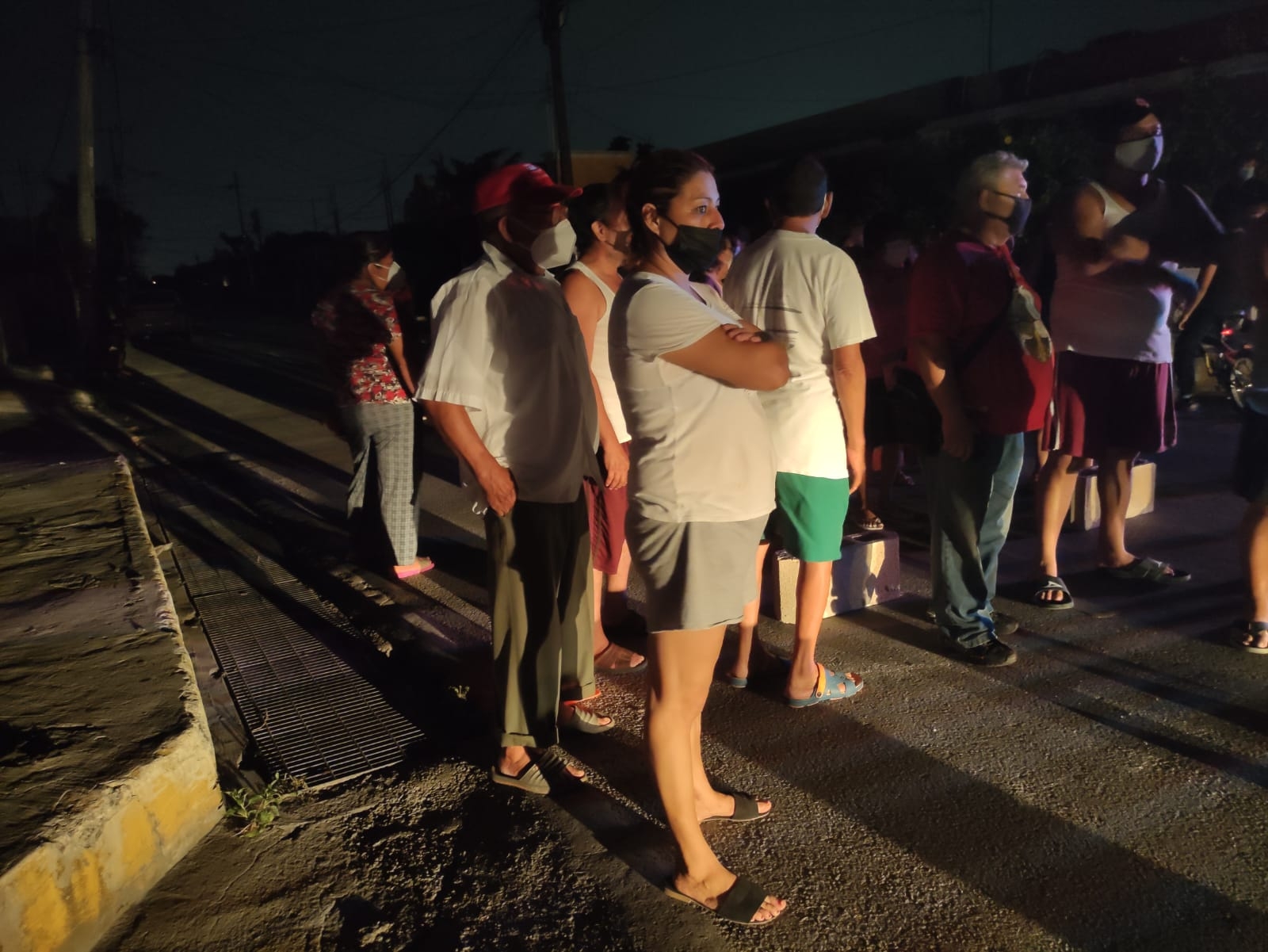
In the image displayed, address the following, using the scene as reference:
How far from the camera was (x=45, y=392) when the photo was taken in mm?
14477

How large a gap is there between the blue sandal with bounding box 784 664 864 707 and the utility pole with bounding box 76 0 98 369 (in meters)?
17.3

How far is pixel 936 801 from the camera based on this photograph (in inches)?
106

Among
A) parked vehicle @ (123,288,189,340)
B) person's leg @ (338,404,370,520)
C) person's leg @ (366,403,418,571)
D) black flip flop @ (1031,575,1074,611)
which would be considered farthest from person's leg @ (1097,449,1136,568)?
parked vehicle @ (123,288,189,340)

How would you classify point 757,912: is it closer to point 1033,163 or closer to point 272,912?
point 272,912

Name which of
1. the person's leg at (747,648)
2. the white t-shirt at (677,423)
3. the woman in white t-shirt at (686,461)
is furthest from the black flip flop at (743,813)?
the white t-shirt at (677,423)

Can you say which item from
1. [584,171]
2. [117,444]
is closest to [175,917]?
[117,444]

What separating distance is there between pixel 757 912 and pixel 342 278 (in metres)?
3.81

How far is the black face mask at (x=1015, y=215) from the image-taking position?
3385 millimetres

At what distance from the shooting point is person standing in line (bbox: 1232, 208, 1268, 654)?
3516 mm

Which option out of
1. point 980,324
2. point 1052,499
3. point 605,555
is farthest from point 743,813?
point 1052,499

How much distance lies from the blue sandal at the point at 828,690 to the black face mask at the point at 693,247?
1.76 meters

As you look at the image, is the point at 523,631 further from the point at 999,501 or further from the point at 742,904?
the point at 999,501

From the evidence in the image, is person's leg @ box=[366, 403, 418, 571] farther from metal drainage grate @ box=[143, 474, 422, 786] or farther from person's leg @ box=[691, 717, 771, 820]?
person's leg @ box=[691, 717, 771, 820]

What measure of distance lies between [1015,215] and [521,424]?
2.14 m
